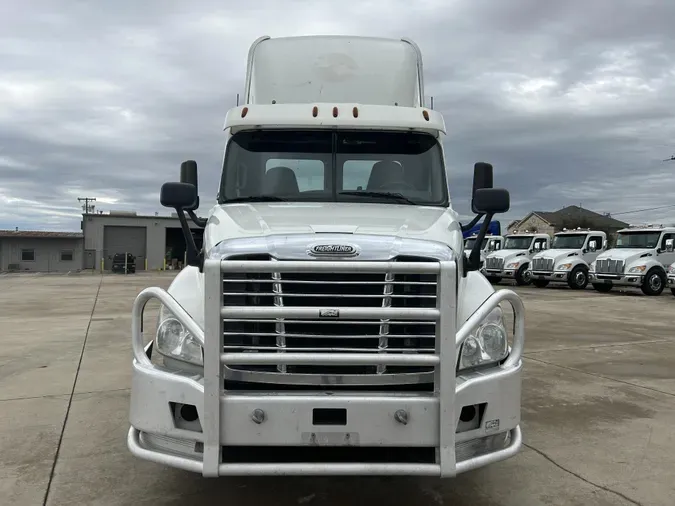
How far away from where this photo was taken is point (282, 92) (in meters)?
5.38

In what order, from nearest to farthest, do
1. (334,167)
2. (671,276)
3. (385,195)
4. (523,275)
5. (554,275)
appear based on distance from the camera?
(385,195)
(334,167)
(671,276)
(554,275)
(523,275)

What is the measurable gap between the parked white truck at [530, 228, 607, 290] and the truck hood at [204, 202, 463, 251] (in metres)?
19.5

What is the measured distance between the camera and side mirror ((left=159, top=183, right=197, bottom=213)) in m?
4.02

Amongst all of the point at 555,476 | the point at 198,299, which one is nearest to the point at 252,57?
the point at 198,299

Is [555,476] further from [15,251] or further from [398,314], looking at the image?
[15,251]

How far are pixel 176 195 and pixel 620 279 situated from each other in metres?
19.3

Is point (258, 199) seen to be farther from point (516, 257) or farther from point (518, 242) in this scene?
point (518, 242)

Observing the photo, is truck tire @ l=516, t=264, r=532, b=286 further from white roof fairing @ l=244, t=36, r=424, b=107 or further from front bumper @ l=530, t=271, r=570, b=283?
white roof fairing @ l=244, t=36, r=424, b=107

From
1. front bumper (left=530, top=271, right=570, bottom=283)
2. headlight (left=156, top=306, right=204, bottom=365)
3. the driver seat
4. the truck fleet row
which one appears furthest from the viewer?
front bumper (left=530, top=271, right=570, bottom=283)

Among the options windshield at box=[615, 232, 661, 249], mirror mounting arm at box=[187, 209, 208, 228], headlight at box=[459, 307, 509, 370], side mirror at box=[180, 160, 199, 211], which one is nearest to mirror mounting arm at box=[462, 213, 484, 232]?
headlight at box=[459, 307, 509, 370]

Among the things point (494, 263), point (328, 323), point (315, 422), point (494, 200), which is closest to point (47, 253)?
point (494, 263)

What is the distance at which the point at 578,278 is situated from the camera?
2267 cm

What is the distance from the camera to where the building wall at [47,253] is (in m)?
45.3

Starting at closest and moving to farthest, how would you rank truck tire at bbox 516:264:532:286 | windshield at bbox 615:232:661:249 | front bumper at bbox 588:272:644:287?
front bumper at bbox 588:272:644:287
windshield at bbox 615:232:661:249
truck tire at bbox 516:264:532:286
